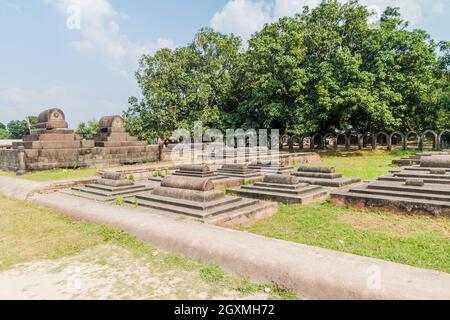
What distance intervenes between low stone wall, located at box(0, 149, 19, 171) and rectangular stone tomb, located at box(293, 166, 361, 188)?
13.2 meters

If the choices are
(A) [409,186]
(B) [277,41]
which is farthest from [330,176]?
(B) [277,41]

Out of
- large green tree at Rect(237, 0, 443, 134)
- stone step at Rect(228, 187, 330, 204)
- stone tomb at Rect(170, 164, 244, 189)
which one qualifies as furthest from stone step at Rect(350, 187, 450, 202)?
large green tree at Rect(237, 0, 443, 134)

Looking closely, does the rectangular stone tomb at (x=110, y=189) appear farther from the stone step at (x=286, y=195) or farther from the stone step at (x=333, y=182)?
the stone step at (x=333, y=182)

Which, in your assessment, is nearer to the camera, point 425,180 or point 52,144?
point 425,180

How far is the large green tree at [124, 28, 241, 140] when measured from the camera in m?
26.9

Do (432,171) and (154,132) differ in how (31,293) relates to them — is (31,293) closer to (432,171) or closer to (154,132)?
(432,171)

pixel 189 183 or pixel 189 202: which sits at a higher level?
pixel 189 183

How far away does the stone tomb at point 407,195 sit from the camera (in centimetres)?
709

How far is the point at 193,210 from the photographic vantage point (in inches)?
266

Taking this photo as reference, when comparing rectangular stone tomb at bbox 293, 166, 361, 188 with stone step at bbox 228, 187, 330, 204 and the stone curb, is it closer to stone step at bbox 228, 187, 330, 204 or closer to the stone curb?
stone step at bbox 228, 187, 330, 204

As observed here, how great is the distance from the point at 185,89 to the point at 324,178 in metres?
19.7

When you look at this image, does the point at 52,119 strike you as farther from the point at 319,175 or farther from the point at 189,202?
the point at 319,175

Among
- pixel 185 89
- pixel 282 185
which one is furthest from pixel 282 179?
pixel 185 89

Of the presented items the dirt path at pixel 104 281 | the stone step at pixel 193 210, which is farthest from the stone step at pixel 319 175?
the dirt path at pixel 104 281
